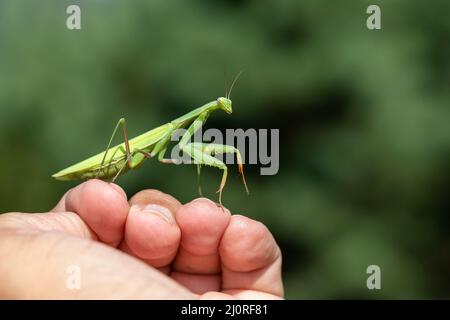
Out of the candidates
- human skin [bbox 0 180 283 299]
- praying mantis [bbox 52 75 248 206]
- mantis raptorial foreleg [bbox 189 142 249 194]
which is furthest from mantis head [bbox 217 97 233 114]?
human skin [bbox 0 180 283 299]

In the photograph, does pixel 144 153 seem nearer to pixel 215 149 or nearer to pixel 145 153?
pixel 145 153

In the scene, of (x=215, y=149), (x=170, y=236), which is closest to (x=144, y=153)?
(x=215, y=149)

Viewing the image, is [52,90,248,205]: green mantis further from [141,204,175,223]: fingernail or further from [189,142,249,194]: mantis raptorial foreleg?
[141,204,175,223]: fingernail

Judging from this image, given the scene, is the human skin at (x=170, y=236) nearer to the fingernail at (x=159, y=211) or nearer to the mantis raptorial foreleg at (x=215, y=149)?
the fingernail at (x=159, y=211)
